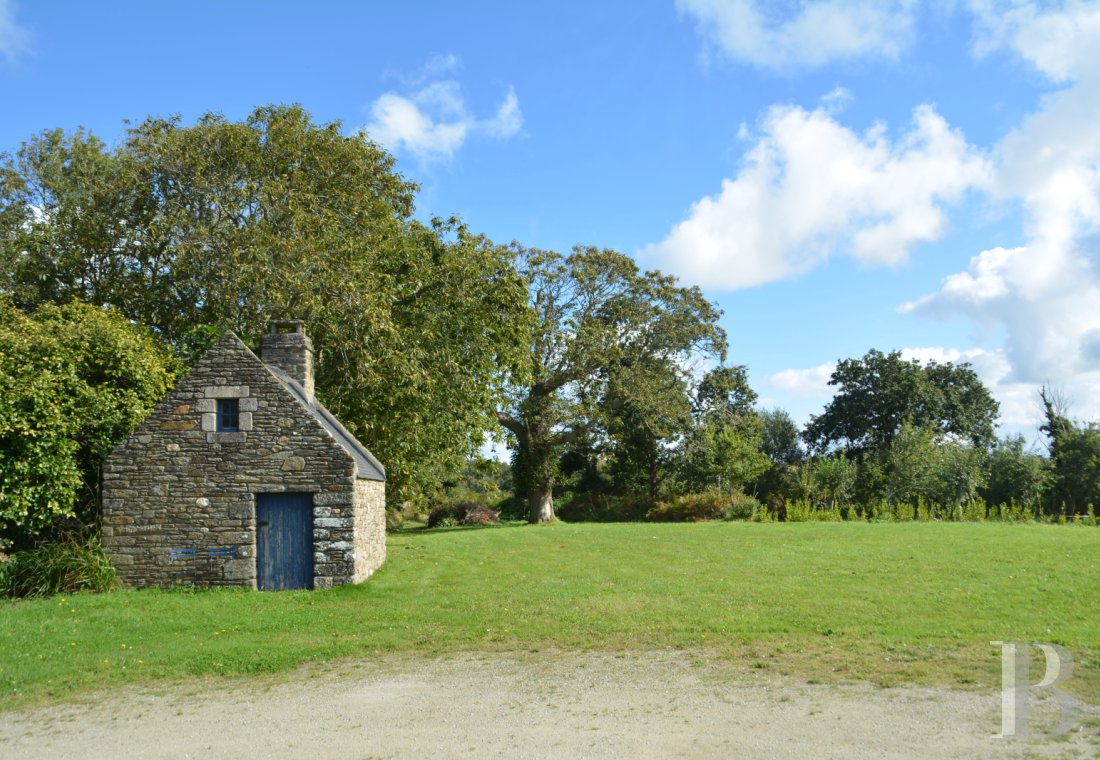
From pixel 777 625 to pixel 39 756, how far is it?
8.24 metres

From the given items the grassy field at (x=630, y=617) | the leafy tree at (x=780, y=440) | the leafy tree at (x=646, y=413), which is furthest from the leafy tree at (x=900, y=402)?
the grassy field at (x=630, y=617)

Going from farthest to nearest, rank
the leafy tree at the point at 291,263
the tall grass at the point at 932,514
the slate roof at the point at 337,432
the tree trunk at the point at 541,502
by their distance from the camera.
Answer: the tree trunk at the point at 541,502, the tall grass at the point at 932,514, the leafy tree at the point at 291,263, the slate roof at the point at 337,432

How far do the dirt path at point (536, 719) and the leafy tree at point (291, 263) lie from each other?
43.0 feet

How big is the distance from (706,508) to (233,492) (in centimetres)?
2507

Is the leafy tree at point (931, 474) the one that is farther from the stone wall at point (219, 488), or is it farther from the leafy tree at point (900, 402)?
the stone wall at point (219, 488)

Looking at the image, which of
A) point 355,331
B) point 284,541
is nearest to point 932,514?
point 355,331

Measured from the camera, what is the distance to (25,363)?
15062mm

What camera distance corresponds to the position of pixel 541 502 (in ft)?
121

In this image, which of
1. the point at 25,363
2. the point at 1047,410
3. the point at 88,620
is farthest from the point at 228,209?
the point at 1047,410

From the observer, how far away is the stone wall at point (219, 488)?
14484 mm

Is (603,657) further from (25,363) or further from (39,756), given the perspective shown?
(25,363)

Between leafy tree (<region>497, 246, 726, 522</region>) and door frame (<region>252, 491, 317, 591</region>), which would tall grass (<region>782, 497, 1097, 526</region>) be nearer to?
leafy tree (<region>497, 246, 726, 522</region>)

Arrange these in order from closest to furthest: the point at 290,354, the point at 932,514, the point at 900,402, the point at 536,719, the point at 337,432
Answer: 1. the point at 536,719
2. the point at 337,432
3. the point at 290,354
4. the point at 932,514
5. the point at 900,402

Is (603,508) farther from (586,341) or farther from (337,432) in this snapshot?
(337,432)
